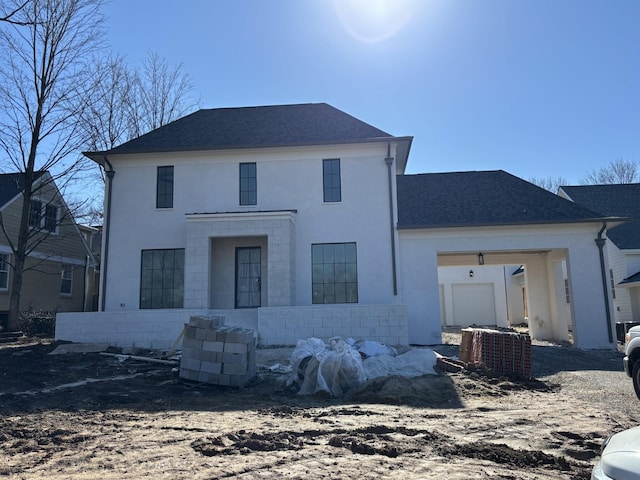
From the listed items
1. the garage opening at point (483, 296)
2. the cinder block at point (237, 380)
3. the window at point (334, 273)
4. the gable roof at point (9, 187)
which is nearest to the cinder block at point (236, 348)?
the cinder block at point (237, 380)

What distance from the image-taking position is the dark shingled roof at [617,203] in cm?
2506

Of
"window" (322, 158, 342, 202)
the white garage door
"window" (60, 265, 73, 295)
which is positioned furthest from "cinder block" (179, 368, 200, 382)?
the white garage door

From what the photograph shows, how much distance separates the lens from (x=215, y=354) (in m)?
10.2

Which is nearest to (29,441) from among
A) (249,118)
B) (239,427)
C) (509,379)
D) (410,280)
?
(239,427)

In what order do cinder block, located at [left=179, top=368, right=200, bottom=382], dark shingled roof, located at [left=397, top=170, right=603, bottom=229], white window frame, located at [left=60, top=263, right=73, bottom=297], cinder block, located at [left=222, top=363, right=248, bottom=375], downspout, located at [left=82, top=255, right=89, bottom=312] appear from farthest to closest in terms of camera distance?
downspout, located at [left=82, top=255, right=89, bottom=312] < white window frame, located at [left=60, top=263, right=73, bottom=297] < dark shingled roof, located at [left=397, top=170, right=603, bottom=229] < cinder block, located at [left=179, top=368, right=200, bottom=382] < cinder block, located at [left=222, top=363, right=248, bottom=375]

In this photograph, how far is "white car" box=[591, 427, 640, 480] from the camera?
2697 mm

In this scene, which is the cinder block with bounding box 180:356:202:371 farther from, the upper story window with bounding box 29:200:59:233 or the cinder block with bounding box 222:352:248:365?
the upper story window with bounding box 29:200:59:233

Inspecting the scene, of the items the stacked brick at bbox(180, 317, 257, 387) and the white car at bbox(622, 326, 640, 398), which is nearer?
the white car at bbox(622, 326, 640, 398)

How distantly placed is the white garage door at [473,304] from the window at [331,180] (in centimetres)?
1534

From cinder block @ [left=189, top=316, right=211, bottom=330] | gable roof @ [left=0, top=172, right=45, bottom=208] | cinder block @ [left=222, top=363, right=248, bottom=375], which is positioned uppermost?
gable roof @ [left=0, top=172, right=45, bottom=208]

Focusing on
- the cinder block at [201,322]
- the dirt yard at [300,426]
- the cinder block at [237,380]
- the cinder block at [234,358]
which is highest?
the cinder block at [201,322]

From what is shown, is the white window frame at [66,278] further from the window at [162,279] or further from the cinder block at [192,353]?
the cinder block at [192,353]

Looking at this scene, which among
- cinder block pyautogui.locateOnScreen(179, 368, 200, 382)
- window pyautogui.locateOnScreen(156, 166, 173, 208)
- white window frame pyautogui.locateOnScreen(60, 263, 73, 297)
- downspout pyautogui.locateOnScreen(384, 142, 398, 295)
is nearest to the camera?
cinder block pyautogui.locateOnScreen(179, 368, 200, 382)

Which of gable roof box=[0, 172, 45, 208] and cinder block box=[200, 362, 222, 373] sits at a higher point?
gable roof box=[0, 172, 45, 208]
